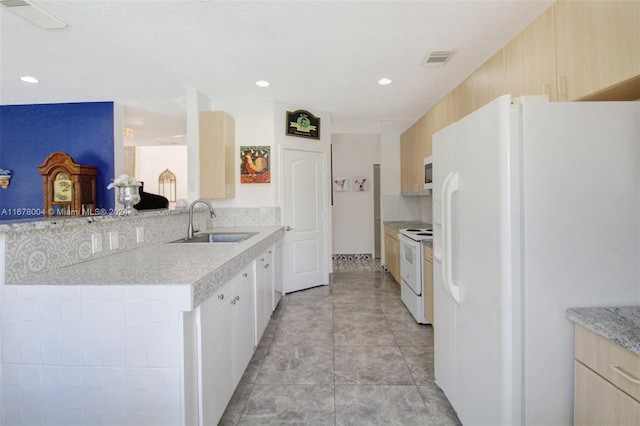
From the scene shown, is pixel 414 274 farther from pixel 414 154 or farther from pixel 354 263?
pixel 354 263

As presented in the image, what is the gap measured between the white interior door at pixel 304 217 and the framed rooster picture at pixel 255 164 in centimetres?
21

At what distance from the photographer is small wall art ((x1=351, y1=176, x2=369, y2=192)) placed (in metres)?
6.20

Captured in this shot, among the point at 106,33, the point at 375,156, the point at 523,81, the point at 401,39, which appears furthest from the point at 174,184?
the point at 523,81

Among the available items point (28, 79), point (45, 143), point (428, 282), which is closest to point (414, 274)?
point (428, 282)

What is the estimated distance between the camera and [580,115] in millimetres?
1174

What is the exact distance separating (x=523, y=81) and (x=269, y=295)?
8.63ft

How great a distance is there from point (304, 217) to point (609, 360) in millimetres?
3359

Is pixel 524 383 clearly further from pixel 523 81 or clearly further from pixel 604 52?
pixel 523 81

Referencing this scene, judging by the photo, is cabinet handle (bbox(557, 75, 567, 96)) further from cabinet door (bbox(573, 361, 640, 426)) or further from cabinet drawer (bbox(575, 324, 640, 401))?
cabinet door (bbox(573, 361, 640, 426))

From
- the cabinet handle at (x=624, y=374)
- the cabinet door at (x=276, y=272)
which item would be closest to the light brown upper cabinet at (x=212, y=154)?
the cabinet door at (x=276, y=272)

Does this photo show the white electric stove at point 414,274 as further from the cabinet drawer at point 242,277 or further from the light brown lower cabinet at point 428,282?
the cabinet drawer at point 242,277

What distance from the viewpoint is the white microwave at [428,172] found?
A: 3.45 m

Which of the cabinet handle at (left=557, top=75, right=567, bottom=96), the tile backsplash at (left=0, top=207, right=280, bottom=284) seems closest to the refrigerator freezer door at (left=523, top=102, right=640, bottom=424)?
the cabinet handle at (left=557, top=75, right=567, bottom=96)

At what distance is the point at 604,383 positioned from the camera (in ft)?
3.25
